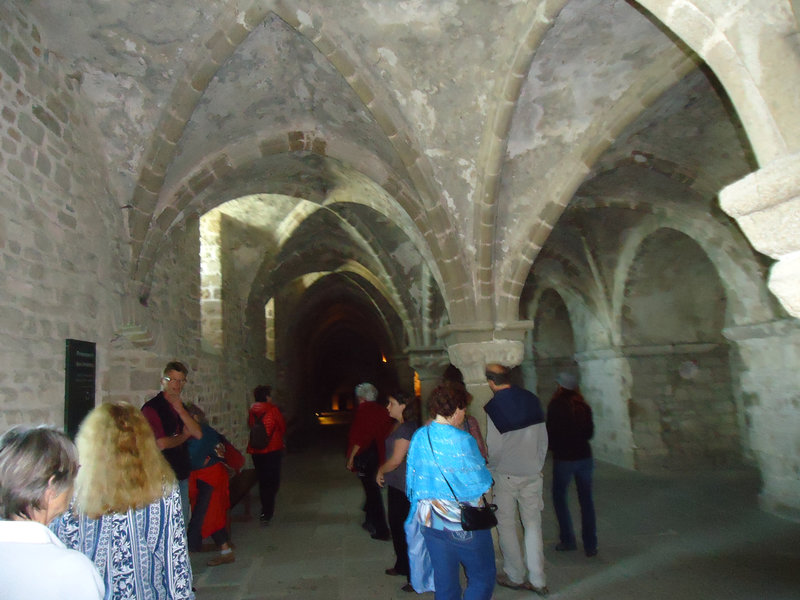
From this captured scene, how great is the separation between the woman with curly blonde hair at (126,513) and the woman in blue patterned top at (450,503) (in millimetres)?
997

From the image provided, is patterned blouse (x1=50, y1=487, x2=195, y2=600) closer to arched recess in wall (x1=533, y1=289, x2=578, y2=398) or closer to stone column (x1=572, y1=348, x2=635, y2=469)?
stone column (x1=572, y1=348, x2=635, y2=469)

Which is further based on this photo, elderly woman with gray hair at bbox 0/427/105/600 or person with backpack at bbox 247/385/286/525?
person with backpack at bbox 247/385/286/525

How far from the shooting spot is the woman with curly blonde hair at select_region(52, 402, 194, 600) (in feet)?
5.91

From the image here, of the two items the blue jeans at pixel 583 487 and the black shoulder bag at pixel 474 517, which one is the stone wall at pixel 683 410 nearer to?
the blue jeans at pixel 583 487

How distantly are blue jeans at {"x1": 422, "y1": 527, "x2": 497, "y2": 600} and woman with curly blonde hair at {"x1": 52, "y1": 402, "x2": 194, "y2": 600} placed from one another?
1024 millimetres

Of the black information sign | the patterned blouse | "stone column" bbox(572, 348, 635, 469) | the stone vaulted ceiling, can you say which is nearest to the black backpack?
the black information sign

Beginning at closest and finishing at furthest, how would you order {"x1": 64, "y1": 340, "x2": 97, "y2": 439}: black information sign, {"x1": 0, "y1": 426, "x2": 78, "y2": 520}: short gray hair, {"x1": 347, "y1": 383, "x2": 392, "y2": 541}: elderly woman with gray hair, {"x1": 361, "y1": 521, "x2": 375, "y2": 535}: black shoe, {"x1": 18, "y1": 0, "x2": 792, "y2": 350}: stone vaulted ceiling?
{"x1": 0, "y1": 426, "x2": 78, "y2": 520}: short gray hair → {"x1": 64, "y1": 340, "x2": 97, "y2": 439}: black information sign → {"x1": 18, "y1": 0, "x2": 792, "y2": 350}: stone vaulted ceiling → {"x1": 347, "y1": 383, "x2": 392, "y2": 541}: elderly woman with gray hair → {"x1": 361, "y1": 521, "x2": 375, "y2": 535}: black shoe

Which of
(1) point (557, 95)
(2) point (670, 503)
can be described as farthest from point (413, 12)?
(2) point (670, 503)

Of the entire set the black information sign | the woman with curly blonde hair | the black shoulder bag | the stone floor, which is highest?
the black information sign

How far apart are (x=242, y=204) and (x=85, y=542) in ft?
23.1

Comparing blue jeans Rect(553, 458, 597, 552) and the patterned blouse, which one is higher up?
the patterned blouse

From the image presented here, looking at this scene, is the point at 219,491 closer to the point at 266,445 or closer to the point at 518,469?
the point at 266,445

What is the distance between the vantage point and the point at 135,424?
6.38ft

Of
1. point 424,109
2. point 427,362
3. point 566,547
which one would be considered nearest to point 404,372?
point 427,362
